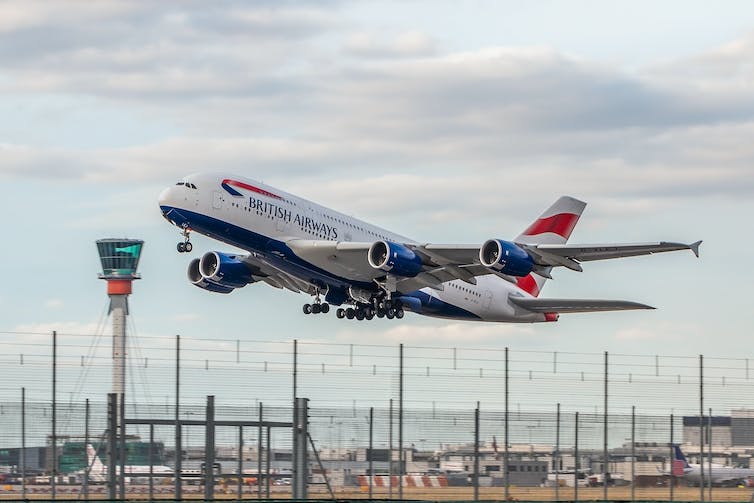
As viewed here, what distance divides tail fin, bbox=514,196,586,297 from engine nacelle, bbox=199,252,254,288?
1481cm

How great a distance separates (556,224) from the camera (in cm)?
5766

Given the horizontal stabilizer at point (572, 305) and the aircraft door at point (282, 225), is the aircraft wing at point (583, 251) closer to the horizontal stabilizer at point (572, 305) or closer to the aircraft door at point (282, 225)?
the horizontal stabilizer at point (572, 305)

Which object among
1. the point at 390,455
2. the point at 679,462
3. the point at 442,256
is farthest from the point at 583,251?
the point at 390,455

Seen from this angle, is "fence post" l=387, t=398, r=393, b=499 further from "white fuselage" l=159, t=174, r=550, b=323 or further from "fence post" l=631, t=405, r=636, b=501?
"white fuselage" l=159, t=174, r=550, b=323

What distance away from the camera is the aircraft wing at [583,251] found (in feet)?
135

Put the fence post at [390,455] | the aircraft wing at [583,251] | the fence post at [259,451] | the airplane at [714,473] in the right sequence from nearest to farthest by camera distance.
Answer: the fence post at [259,451] < the fence post at [390,455] < the airplane at [714,473] < the aircraft wing at [583,251]

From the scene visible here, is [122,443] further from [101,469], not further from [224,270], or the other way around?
[224,270]

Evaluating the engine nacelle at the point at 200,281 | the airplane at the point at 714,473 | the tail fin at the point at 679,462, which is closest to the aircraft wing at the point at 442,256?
the engine nacelle at the point at 200,281

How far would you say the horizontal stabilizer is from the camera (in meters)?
48.5

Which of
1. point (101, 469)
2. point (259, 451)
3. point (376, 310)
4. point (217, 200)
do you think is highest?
point (217, 200)

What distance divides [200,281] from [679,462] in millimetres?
24170

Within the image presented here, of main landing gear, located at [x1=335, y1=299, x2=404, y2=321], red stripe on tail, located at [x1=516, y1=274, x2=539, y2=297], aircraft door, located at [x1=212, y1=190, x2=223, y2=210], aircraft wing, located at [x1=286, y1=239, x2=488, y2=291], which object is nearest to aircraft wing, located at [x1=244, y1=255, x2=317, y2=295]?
main landing gear, located at [x1=335, y1=299, x2=404, y2=321]

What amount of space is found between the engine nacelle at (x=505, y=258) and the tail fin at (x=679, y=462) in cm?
1276

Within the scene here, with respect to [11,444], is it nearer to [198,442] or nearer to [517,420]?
[198,442]
